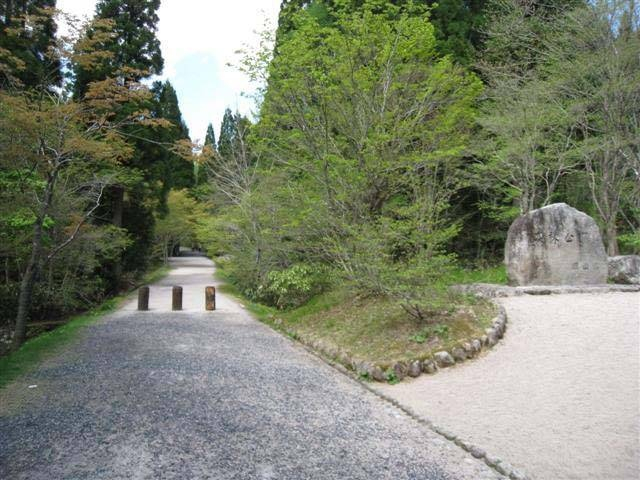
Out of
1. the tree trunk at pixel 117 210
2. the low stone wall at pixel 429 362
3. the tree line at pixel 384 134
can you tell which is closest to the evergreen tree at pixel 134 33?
the tree trunk at pixel 117 210

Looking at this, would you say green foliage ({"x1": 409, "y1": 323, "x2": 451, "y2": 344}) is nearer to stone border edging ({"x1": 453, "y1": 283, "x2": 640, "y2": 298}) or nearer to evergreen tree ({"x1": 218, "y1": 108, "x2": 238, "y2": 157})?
stone border edging ({"x1": 453, "y1": 283, "x2": 640, "y2": 298})

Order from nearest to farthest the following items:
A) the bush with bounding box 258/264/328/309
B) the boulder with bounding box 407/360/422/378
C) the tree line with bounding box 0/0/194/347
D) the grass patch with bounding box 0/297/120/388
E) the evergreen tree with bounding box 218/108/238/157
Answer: the grass patch with bounding box 0/297/120/388, the boulder with bounding box 407/360/422/378, the tree line with bounding box 0/0/194/347, the bush with bounding box 258/264/328/309, the evergreen tree with bounding box 218/108/238/157

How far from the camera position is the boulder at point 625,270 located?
915 centimetres

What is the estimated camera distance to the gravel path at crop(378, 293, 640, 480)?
3.17m

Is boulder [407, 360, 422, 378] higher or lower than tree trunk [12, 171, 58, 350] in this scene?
lower

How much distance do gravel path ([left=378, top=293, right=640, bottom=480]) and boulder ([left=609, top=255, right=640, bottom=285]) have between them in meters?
3.00

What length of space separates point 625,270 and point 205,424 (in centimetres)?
917

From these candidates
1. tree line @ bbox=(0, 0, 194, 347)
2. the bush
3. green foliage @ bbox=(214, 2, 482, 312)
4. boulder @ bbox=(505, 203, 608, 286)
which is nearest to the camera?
tree line @ bbox=(0, 0, 194, 347)

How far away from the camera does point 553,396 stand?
13.8ft

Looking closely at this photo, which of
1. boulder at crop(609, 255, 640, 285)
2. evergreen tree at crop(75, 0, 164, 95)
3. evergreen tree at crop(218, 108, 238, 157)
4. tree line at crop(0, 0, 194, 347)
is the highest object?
evergreen tree at crop(75, 0, 164, 95)

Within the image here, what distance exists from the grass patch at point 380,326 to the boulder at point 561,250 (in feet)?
8.41

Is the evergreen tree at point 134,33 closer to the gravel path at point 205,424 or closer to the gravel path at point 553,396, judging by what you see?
the gravel path at point 205,424

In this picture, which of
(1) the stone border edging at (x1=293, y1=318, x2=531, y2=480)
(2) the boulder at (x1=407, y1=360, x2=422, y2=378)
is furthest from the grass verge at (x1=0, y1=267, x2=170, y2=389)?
(2) the boulder at (x1=407, y1=360, x2=422, y2=378)

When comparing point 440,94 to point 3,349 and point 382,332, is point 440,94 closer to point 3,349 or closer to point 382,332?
point 382,332
